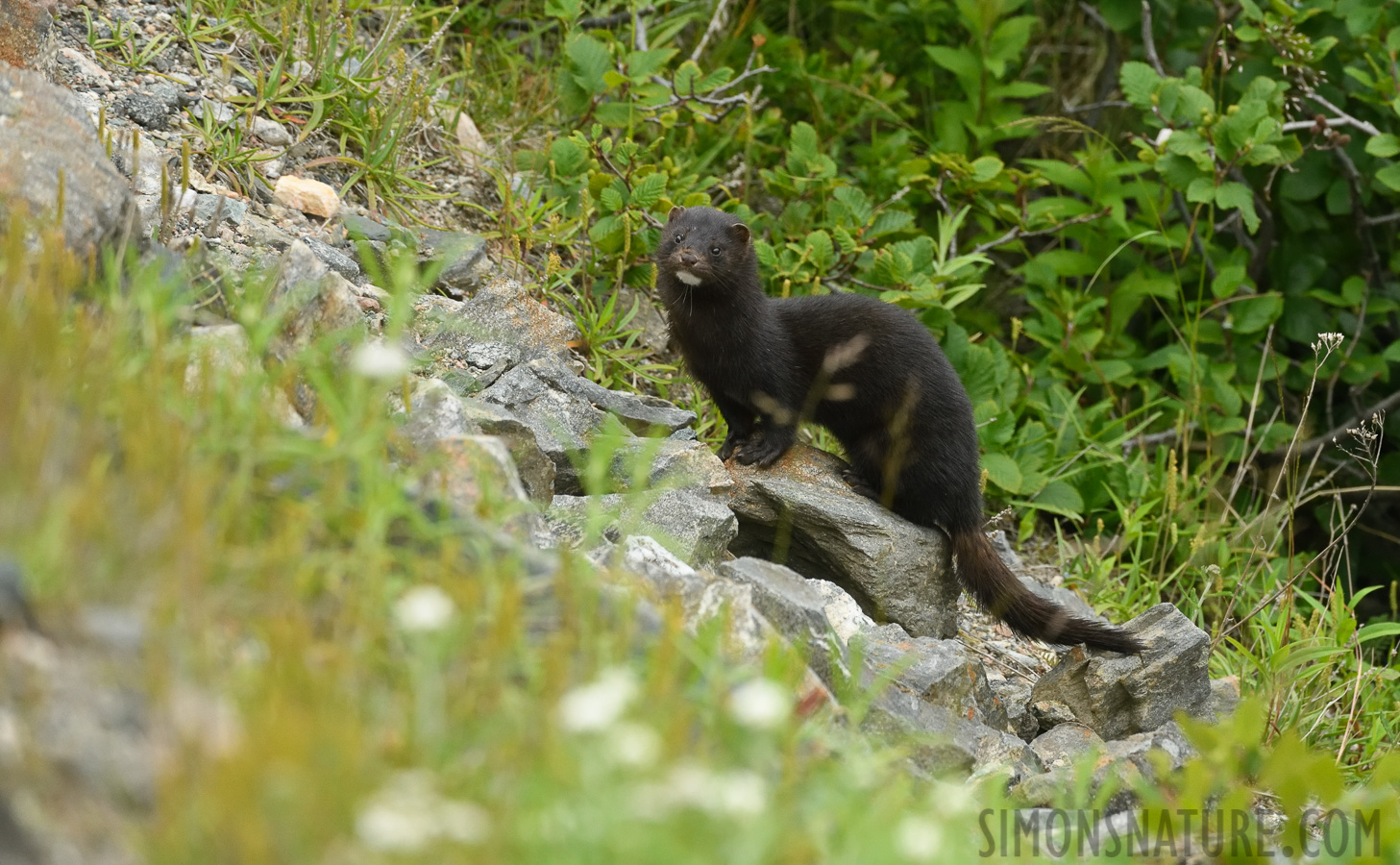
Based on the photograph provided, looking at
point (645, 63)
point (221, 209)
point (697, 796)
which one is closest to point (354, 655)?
point (697, 796)

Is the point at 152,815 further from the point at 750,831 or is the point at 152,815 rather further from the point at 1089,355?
the point at 1089,355

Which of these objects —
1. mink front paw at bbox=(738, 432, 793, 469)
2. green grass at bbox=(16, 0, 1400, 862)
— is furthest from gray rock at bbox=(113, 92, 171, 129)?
mink front paw at bbox=(738, 432, 793, 469)

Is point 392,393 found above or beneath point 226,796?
beneath

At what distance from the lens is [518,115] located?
642 centimetres

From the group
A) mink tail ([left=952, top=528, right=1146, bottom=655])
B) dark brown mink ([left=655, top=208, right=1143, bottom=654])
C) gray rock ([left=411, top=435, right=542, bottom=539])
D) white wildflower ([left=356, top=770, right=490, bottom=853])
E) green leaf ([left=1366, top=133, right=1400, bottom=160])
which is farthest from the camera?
green leaf ([left=1366, top=133, right=1400, bottom=160])

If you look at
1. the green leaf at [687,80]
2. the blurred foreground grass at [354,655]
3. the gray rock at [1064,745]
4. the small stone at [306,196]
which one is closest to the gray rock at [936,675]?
the gray rock at [1064,745]

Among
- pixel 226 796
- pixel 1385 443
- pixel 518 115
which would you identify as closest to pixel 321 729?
pixel 226 796

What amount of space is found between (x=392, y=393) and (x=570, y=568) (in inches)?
52.7

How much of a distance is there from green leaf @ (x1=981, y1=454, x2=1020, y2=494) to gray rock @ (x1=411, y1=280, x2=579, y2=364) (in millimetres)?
1958

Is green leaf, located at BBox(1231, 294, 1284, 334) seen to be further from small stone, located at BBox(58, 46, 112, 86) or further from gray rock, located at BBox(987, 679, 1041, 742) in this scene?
small stone, located at BBox(58, 46, 112, 86)

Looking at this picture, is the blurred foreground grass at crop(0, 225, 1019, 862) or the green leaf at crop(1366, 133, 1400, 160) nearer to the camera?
the blurred foreground grass at crop(0, 225, 1019, 862)

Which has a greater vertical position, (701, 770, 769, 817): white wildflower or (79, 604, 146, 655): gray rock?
(79, 604, 146, 655): gray rock

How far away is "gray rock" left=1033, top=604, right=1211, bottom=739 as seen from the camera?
4.02 meters

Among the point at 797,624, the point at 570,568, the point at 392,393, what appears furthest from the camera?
the point at 392,393
